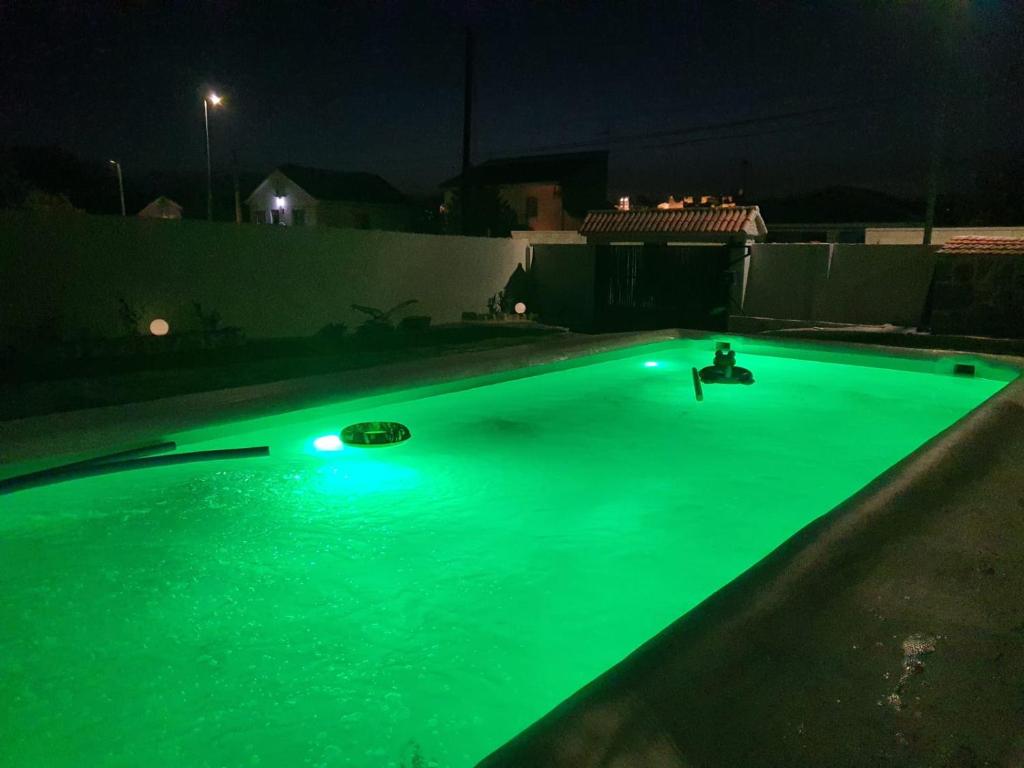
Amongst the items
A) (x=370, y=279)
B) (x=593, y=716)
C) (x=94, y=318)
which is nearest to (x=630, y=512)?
(x=593, y=716)

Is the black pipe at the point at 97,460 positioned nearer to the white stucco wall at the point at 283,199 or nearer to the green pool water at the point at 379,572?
the green pool water at the point at 379,572

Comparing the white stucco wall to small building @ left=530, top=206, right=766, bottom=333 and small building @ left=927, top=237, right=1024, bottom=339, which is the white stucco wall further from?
small building @ left=927, top=237, right=1024, bottom=339

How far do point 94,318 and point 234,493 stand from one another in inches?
196

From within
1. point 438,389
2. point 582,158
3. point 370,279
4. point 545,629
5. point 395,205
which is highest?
point 582,158

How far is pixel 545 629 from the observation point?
10.2ft

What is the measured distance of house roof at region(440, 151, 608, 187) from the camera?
1297 inches

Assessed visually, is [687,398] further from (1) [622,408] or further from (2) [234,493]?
(2) [234,493]

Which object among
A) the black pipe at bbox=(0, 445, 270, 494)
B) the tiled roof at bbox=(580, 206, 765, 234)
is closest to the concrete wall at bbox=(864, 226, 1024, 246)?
the tiled roof at bbox=(580, 206, 765, 234)

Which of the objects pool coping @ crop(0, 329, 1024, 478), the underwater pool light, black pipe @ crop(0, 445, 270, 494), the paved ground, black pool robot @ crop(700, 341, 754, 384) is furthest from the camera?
black pool robot @ crop(700, 341, 754, 384)

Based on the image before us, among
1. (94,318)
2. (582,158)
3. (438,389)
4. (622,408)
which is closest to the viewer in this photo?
(438,389)

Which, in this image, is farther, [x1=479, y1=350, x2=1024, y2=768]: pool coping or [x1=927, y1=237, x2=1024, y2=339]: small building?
[x1=927, y1=237, x2=1024, y2=339]: small building

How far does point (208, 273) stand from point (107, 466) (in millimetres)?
5676

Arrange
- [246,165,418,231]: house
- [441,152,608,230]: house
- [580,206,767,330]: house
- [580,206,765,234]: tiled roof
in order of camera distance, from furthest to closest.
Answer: [246,165,418,231]: house → [441,152,608,230]: house → [580,206,765,234]: tiled roof → [580,206,767,330]: house

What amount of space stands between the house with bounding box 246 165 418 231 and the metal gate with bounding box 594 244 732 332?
933 inches
